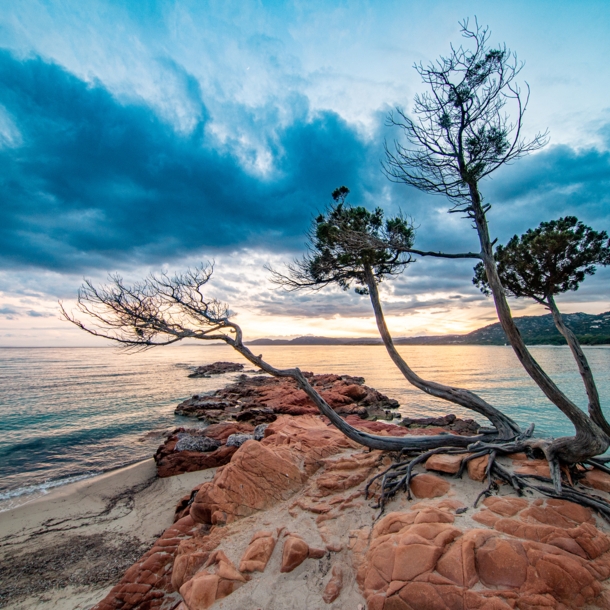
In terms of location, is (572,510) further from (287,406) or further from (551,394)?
(287,406)

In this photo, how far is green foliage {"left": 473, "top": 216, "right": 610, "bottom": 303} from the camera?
8.65 m

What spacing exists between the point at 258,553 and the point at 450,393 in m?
5.84

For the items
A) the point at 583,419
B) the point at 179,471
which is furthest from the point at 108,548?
the point at 583,419

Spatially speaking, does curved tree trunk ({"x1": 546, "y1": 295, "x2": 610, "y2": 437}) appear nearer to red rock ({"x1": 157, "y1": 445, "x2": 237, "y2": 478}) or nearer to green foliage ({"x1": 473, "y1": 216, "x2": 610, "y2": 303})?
green foliage ({"x1": 473, "y1": 216, "x2": 610, "y2": 303})

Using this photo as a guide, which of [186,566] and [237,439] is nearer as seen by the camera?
[186,566]

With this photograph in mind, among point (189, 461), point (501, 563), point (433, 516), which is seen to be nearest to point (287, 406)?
point (189, 461)

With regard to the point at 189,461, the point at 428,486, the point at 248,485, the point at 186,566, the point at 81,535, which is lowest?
the point at 81,535

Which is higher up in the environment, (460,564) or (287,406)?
(460,564)

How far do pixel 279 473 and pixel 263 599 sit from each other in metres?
2.67

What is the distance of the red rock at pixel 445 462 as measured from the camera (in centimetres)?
561

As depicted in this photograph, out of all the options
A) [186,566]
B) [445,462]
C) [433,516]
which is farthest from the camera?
[445,462]

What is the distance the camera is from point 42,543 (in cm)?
670

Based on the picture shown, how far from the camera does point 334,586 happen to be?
12.3 feet

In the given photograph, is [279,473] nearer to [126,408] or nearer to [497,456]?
[497,456]
